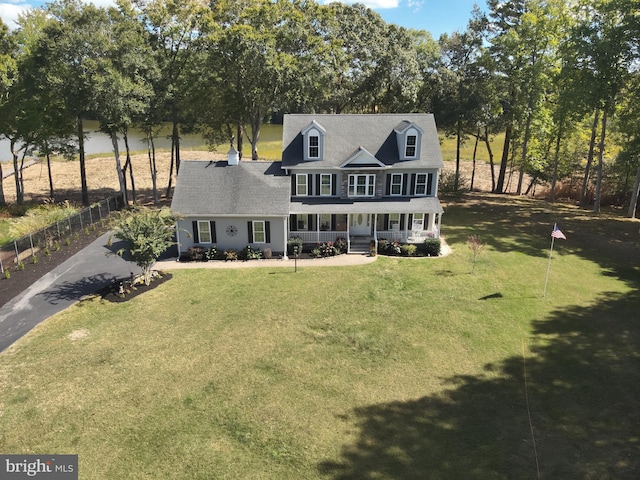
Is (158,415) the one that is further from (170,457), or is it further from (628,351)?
(628,351)

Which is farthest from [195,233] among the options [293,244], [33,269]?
[33,269]

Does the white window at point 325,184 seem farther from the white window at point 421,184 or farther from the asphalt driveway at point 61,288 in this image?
the asphalt driveway at point 61,288

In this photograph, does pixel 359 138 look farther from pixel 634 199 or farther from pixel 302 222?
pixel 634 199

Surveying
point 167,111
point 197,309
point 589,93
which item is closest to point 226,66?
point 167,111

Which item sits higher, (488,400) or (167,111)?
(167,111)

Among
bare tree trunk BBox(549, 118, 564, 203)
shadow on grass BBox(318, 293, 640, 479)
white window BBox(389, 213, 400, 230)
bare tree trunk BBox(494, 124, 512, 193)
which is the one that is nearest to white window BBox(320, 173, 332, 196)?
white window BBox(389, 213, 400, 230)

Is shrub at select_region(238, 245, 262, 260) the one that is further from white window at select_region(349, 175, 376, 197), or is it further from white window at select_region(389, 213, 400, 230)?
white window at select_region(389, 213, 400, 230)

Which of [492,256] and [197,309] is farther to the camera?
[492,256]

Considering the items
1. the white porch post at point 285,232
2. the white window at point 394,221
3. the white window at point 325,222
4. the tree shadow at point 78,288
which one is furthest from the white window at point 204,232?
the white window at point 394,221
